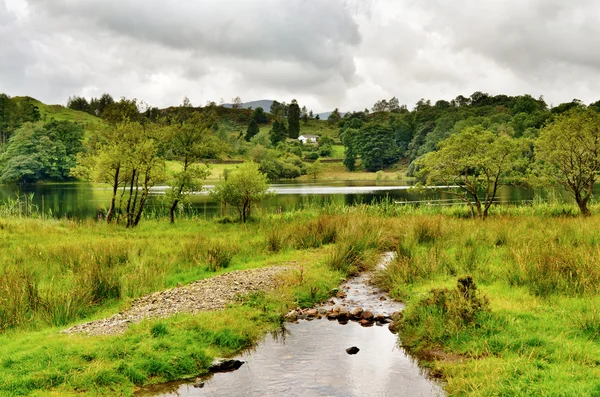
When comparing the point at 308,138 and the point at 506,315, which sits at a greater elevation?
the point at 308,138

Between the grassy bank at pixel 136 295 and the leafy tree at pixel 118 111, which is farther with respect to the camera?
the leafy tree at pixel 118 111

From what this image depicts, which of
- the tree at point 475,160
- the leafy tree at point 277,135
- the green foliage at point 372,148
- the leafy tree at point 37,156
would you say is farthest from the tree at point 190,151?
the leafy tree at point 277,135

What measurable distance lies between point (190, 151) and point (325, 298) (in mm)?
15836

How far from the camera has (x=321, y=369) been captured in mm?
7387

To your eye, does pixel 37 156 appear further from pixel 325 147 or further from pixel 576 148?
pixel 576 148

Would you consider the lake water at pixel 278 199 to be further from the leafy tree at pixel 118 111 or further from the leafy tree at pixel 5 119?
the leafy tree at pixel 5 119

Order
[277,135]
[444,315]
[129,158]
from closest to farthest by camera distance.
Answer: [444,315] → [129,158] → [277,135]

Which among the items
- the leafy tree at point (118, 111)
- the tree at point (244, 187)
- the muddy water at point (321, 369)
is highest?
the leafy tree at point (118, 111)

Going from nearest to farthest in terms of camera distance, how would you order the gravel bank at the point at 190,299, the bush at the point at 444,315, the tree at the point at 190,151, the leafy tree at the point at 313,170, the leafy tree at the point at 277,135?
the bush at the point at 444,315 < the gravel bank at the point at 190,299 < the tree at the point at 190,151 < the leafy tree at the point at 313,170 < the leafy tree at the point at 277,135

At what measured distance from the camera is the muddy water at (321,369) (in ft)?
21.9

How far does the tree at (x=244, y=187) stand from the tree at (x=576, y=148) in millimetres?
14954

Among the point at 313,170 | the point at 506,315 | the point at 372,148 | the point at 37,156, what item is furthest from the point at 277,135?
the point at 506,315

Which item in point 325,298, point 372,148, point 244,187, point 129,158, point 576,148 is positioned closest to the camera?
point 325,298

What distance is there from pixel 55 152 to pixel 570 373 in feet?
331
